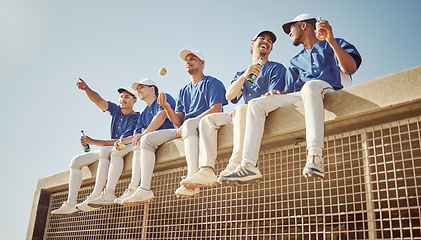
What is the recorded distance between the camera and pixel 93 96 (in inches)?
249

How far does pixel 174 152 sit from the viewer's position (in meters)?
4.98

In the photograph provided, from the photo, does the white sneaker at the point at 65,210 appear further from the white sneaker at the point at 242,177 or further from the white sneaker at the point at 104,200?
the white sneaker at the point at 242,177

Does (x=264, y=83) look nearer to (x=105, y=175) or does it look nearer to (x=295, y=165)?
(x=295, y=165)

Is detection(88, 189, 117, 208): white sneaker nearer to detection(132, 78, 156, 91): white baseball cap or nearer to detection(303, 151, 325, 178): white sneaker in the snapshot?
detection(132, 78, 156, 91): white baseball cap

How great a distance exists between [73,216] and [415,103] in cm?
488

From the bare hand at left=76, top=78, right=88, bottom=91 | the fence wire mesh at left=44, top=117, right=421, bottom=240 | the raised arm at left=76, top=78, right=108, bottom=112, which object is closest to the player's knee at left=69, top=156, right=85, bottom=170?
the fence wire mesh at left=44, top=117, right=421, bottom=240

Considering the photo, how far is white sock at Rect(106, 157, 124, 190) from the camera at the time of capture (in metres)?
5.32

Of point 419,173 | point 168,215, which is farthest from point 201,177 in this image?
point 419,173

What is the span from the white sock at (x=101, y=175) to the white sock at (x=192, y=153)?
5.38 feet

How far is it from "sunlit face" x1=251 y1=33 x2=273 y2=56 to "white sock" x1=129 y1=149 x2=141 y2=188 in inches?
72.6

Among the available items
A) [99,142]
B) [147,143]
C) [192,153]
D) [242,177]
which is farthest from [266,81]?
[99,142]

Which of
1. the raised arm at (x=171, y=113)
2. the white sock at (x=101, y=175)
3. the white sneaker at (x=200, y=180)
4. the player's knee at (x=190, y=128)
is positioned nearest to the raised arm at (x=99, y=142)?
the white sock at (x=101, y=175)

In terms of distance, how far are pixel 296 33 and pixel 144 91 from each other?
96.4 inches

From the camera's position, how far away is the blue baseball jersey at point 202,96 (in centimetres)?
489
